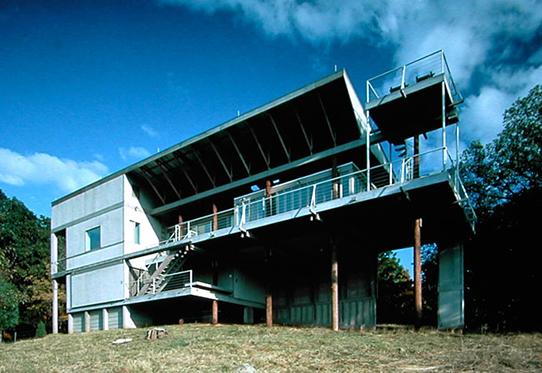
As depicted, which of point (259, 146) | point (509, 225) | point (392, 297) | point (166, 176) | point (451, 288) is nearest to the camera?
point (451, 288)

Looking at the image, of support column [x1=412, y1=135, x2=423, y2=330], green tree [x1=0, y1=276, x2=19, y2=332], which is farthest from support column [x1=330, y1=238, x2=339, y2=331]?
green tree [x1=0, y1=276, x2=19, y2=332]

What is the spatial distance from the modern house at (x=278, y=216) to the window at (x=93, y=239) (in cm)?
11

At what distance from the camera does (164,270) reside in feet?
82.0

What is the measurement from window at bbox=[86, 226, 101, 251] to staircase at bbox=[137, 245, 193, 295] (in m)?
4.91

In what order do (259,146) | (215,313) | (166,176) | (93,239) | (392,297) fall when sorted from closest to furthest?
(215,313) → (259,146) → (166,176) → (93,239) → (392,297)

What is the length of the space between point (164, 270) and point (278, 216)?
8198mm

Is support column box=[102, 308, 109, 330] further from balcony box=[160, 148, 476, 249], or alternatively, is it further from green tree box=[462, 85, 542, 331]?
green tree box=[462, 85, 542, 331]

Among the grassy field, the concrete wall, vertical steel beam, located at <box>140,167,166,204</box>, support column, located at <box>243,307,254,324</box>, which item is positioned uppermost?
vertical steel beam, located at <box>140,167,166,204</box>

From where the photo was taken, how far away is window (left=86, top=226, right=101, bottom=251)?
1108 inches

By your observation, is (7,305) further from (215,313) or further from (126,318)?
(215,313)

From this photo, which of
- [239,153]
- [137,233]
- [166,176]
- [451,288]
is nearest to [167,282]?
[137,233]

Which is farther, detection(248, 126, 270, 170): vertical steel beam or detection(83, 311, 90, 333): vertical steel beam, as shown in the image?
detection(83, 311, 90, 333): vertical steel beam

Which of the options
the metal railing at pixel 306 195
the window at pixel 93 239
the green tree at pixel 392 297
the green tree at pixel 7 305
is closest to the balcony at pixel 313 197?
the metal railing at pixel 306 195

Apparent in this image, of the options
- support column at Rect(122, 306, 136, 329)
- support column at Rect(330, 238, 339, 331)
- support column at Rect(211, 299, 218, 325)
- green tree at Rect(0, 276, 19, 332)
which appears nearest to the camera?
support column at Rect(330, 238, 339, 331)
